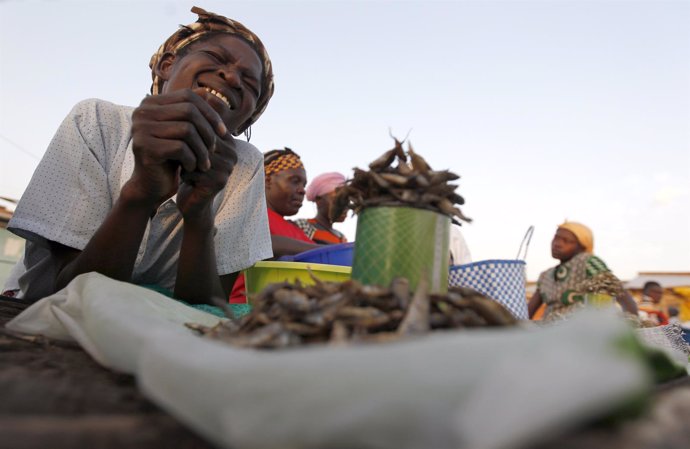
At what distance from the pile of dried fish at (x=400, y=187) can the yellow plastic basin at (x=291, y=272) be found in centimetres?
59

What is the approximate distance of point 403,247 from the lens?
108cm

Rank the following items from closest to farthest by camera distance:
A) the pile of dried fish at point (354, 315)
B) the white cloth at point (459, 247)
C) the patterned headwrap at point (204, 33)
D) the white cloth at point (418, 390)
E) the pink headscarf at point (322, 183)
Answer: the white cloth at point (418, 390) → the pile of dried fish at point (354, 315) → the patterned headwrap at point (204, 33) → the white cloth at point (459, 247) → the pink headscarf at point (322, 183)

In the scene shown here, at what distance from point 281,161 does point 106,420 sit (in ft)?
13.4

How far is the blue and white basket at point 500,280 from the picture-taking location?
158 centimetres

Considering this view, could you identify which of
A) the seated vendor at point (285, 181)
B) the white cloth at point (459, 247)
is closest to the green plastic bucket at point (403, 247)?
the seated vendor at point (285, 181)

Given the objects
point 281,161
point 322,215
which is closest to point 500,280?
point 281,161

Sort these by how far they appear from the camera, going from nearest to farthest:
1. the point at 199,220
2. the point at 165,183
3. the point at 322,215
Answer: the point at 165,183, the point at 199,220, the point at 322,215

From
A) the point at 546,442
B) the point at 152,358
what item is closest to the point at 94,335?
the point at 152,358

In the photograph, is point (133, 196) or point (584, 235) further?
point (584, 235)

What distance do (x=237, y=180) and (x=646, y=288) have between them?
10.2 metres

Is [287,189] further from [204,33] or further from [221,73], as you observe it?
[221,73]

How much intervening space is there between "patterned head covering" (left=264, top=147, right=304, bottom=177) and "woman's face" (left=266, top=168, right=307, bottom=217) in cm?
5

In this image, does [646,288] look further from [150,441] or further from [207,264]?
[150,441]

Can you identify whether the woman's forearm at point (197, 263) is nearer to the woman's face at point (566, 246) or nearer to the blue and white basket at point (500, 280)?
the blue and white basket at point (500, 280)
